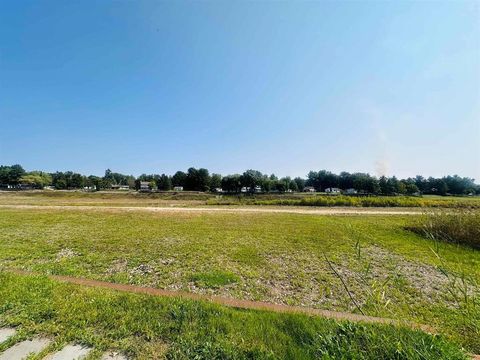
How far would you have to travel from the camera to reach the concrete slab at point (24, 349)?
277 centimetres

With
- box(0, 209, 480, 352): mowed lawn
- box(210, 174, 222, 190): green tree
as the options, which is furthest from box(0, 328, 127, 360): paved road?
box(210, 174, 222, 190): green tree

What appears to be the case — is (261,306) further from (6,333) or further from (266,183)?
(266,183)

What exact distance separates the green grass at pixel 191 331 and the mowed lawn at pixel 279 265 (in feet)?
1.93

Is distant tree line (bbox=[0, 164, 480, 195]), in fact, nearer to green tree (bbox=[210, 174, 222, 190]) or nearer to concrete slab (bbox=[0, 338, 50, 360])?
green tree (bbox=[210, 174, 222, 190])

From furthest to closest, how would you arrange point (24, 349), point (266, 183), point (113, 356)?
1. point (266, 183)
2. point (24, 349)
3. point (113, 356)

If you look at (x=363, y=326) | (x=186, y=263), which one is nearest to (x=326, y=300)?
(x=363, y=326)

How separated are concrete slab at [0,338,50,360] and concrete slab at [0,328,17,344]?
0.25 m

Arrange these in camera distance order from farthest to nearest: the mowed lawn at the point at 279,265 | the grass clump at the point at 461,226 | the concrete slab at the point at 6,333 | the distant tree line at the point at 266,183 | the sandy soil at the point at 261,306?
the distant tree line at the point at 266,183 < the grass clump at the point at 461,226 < the mowed lawn at the point at 279,265 < the sandy soil at the point at 261,306 < the concrete slab at the point at 6,333

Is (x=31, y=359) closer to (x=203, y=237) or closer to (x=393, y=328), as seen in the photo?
(x=393, y=328)

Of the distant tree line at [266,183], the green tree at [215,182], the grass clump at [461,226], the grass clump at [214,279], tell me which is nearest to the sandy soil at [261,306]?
the grass clump at [214,279]

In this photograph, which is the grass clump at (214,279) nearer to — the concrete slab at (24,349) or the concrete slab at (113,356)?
the concrete slab at (113,356)

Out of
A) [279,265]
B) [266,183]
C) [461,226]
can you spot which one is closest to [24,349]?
[279,265]

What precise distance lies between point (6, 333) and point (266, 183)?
91020 mm

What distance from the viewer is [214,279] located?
6.00 metres
